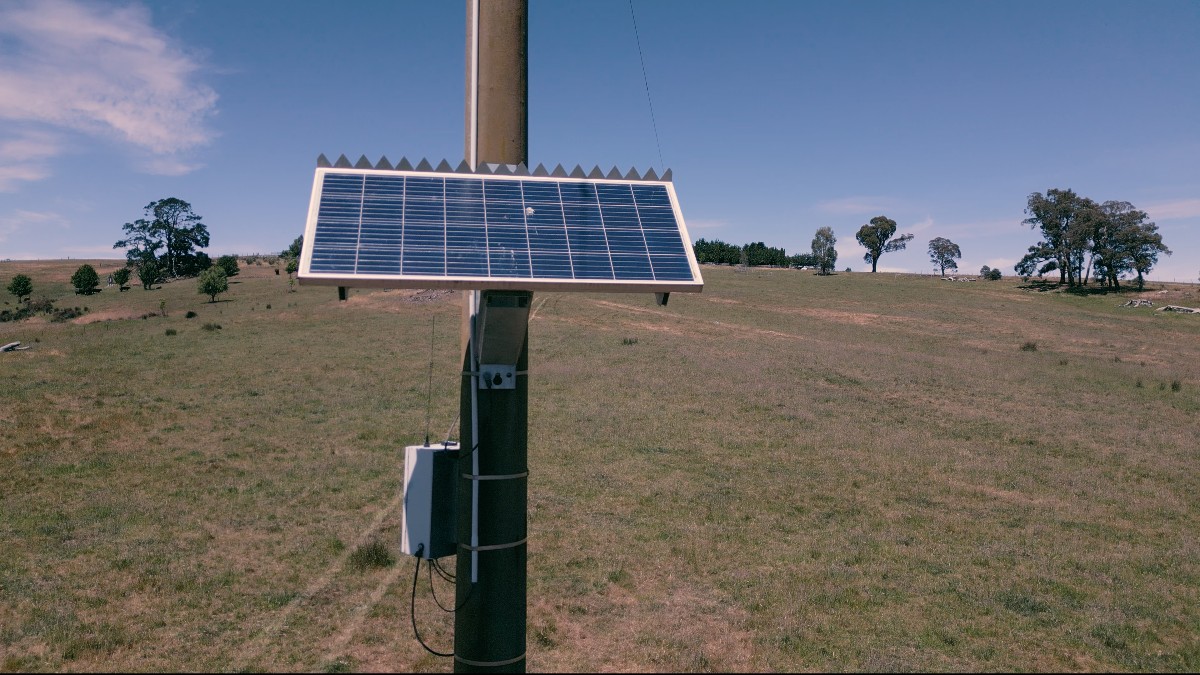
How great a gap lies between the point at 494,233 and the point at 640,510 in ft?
34.4

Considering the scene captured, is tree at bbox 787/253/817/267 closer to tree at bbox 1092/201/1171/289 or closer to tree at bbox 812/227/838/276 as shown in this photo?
tree at bbox 812/227/838/276

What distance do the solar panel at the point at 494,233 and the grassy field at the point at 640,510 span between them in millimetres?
5837

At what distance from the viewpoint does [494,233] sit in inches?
258

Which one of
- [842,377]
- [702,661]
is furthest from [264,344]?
[702,661]

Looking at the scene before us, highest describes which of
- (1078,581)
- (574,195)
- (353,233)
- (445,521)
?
(574,195)

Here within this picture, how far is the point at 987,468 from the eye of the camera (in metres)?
20.1

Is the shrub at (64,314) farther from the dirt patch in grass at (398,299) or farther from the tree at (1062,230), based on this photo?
the tree at (1062,230)

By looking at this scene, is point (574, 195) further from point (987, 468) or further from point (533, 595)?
point (987, 468)

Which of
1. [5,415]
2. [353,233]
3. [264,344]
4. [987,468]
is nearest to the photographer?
[353,233]

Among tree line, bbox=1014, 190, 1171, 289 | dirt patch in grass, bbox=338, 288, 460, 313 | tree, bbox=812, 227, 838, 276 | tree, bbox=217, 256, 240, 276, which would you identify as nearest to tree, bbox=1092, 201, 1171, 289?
tree line, bbox=1014, 190, 1171, 289

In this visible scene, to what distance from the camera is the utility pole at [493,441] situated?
22.8 feet

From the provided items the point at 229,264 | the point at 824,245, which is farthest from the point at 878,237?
the point at 229,264

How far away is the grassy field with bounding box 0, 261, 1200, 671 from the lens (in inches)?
407

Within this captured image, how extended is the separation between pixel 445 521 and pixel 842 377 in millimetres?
28200
